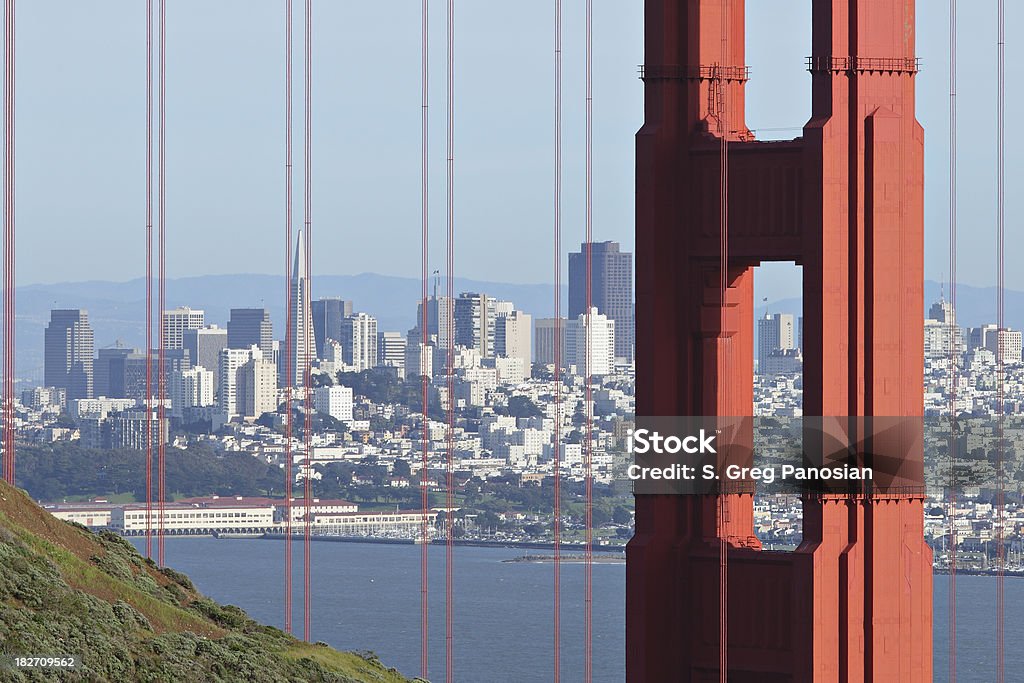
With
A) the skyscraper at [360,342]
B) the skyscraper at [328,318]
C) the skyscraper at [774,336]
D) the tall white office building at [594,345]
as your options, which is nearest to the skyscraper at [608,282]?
the tall white office building at [594,345]

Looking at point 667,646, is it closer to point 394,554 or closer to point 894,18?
point 894,18

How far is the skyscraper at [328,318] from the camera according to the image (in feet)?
436

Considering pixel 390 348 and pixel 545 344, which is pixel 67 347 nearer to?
pixel 390 348

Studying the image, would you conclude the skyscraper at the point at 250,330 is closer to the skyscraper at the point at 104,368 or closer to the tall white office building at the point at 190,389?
the tall white office building at the point at 190,389

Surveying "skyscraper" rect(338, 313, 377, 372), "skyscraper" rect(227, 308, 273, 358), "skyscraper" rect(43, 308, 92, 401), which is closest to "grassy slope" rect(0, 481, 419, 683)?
"skyscraper" rect(43, 308, 92, 401)

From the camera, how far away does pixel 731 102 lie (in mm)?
11305

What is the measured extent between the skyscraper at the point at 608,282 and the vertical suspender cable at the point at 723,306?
5759 centimetres

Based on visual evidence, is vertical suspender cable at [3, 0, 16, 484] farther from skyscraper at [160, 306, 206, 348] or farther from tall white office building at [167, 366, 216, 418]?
skyscraper at [160, 306, 206, 348]

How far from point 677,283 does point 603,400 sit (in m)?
81.8

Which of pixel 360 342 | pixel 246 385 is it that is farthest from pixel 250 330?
pixel 246 385

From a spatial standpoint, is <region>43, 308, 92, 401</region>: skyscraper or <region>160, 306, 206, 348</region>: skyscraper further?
<region>160, 306, 206, 348</region>: skyscraper

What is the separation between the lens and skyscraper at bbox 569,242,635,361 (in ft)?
240

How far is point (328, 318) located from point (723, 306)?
124664mm

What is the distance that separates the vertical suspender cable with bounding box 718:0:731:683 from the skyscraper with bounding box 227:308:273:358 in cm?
12188
